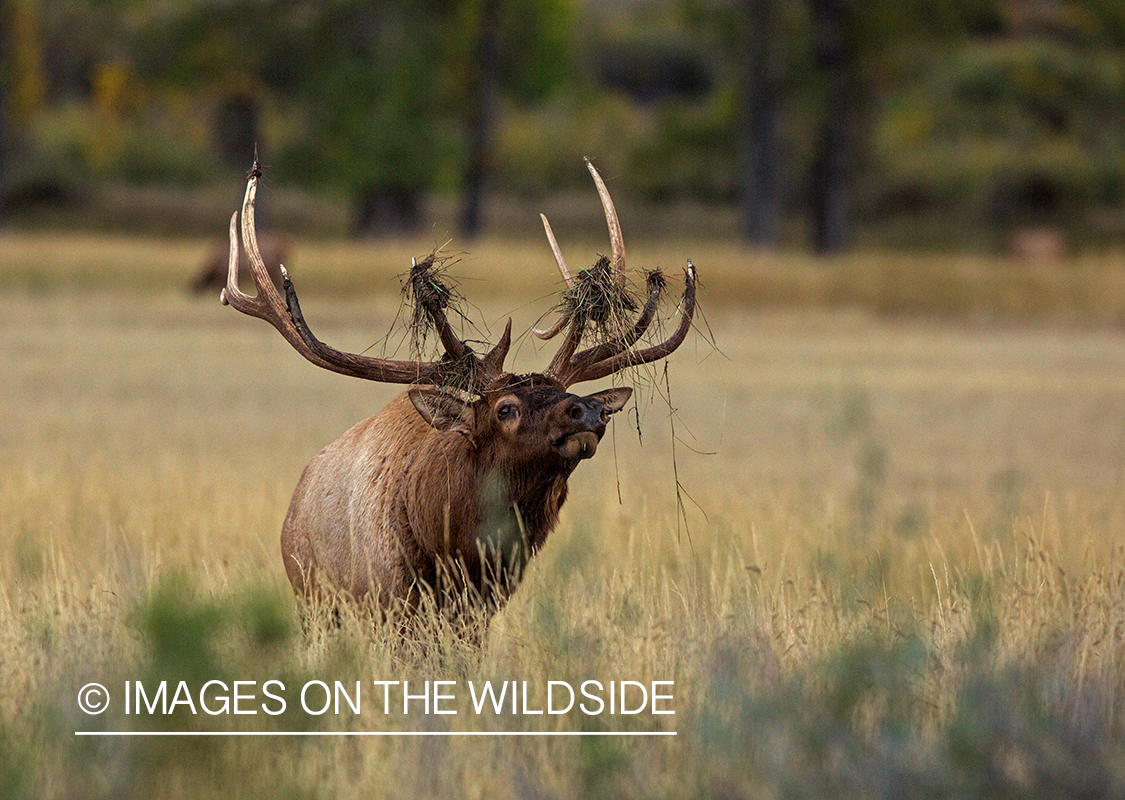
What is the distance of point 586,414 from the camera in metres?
5.09

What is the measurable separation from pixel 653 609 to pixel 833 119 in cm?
3394

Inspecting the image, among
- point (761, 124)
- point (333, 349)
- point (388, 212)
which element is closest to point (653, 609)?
point (333, 349)

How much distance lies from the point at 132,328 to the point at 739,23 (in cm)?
2112

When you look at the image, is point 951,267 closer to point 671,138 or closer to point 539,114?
point 671,138

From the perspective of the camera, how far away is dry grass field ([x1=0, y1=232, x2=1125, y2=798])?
423 cm

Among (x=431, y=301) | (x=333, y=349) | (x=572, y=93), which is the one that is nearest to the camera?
(x=431, y=301)

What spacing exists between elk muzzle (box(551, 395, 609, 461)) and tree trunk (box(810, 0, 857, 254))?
33.6 metres

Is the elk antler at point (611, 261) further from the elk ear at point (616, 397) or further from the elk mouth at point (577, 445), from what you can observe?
the elk mouth at point (577, 445)

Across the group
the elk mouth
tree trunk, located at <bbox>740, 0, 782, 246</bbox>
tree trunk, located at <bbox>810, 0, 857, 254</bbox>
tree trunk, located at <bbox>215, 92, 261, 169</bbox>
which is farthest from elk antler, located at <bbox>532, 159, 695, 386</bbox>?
tree trunk, located at <bbox>215, 92, 261, 169</bbox>

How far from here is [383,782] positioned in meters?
4.23

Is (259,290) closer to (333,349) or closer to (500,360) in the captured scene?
(333,349)

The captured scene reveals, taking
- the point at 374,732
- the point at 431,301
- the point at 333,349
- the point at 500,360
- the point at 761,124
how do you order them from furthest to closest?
the point at 761,124 → the point at 500,360 → the point at 333,349 → the point at 431,301 → the point at 374,732

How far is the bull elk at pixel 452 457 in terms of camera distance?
17.5 feet

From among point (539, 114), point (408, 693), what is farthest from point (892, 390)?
point (539, 114)
